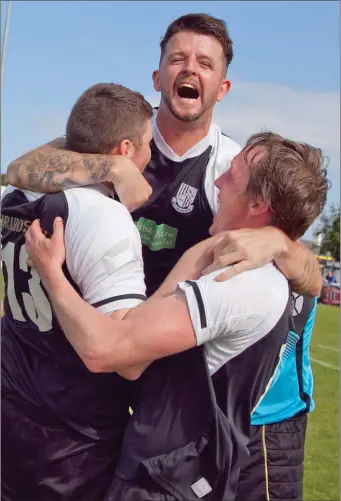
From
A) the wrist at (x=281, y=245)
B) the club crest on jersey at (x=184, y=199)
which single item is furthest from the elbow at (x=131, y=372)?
the club crest on jersey at (x=184, y=199)

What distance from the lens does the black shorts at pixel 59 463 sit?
2830mm

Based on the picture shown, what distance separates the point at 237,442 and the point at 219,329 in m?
0.48

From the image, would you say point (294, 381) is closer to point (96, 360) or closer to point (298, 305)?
point (298, 305)

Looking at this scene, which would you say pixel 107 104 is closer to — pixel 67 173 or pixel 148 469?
pixel 67 173

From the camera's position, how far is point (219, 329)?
8.08ft

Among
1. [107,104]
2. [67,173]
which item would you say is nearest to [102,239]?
[67,173]

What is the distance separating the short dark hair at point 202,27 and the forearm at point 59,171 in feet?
4.55

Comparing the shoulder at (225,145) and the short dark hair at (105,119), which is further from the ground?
the short dark hair at (105,119)

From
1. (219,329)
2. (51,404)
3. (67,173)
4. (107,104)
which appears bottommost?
(51,404)

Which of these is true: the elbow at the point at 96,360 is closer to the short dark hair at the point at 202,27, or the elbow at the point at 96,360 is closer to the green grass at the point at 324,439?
the short dark hair at the point at 202,27

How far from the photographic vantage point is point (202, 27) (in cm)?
389

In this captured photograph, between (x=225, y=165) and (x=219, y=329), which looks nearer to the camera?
(x=219, y=329)

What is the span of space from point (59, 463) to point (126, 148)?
4.52 feet

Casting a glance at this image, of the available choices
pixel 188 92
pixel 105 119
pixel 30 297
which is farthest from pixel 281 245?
pixel 188 92
